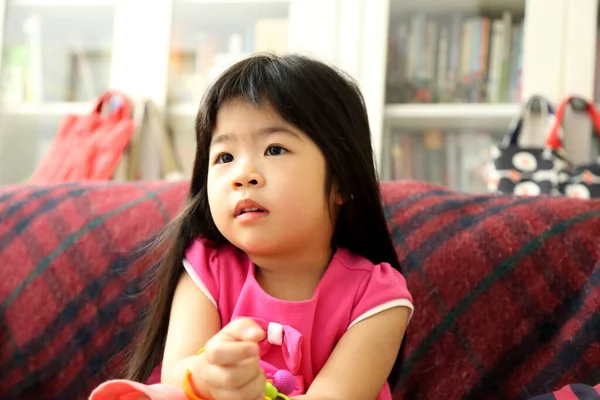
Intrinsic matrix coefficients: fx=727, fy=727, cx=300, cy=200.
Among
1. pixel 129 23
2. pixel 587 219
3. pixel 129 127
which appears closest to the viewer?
pixel 587 219

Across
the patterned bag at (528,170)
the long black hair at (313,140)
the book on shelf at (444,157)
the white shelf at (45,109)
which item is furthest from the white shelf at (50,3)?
the long black hair at (313,140)

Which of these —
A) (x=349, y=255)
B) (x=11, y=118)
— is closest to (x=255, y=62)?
(x=349, y=255)

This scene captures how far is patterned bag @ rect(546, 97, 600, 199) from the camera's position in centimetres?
172

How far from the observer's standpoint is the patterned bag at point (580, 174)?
1722mm

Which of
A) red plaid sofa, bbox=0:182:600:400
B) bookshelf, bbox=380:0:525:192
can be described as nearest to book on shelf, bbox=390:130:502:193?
bookshelf, bbox=380:0:525:192

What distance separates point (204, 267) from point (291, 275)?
0.12 metres

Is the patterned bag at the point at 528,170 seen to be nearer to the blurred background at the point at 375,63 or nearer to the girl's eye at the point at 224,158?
the blurred background at the point at 375,63

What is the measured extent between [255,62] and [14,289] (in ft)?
2.05

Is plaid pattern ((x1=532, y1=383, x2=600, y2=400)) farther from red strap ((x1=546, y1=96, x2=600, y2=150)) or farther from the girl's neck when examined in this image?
red strap ((x1=546, y1=96, x2=600, y2=150))

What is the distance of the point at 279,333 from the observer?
2.80ft

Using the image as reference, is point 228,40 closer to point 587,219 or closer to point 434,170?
point 434,170

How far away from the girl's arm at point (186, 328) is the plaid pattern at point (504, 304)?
0.37 metres

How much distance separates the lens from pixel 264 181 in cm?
83

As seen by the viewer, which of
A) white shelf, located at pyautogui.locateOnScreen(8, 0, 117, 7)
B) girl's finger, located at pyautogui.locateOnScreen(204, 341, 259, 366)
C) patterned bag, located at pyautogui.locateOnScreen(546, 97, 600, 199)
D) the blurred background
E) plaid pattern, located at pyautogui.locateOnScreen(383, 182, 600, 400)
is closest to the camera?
girl's finger, located at pyautogui.locateOnScreen(204, 341, 259, 366)
